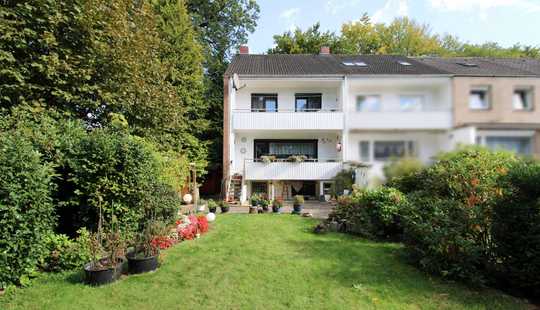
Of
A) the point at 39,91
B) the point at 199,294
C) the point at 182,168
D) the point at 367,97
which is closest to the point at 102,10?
the point at 39,91

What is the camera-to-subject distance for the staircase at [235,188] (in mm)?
13820

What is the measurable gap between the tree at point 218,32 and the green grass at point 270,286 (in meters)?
13.5

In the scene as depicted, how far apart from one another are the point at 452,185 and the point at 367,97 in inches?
144

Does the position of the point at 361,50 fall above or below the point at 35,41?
above

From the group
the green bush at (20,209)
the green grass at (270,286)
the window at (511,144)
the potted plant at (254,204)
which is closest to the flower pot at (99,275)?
the green grass at (270,286)

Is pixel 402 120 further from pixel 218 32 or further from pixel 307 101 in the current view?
pixel 218 32

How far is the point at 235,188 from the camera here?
14.1 m

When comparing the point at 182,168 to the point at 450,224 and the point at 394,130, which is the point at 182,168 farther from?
the point at 394,130

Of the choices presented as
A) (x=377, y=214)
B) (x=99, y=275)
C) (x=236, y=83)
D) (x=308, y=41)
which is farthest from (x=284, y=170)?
(x=308, y=41)

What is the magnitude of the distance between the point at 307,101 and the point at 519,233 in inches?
516

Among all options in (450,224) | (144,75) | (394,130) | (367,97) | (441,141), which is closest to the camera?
(441,141)

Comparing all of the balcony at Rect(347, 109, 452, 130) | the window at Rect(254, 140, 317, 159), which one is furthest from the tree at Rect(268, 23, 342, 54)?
Result: the balcony at Rect(347, 109, 452, 130)

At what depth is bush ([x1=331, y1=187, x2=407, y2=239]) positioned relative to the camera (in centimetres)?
635

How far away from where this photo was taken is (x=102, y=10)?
7.57 meters
